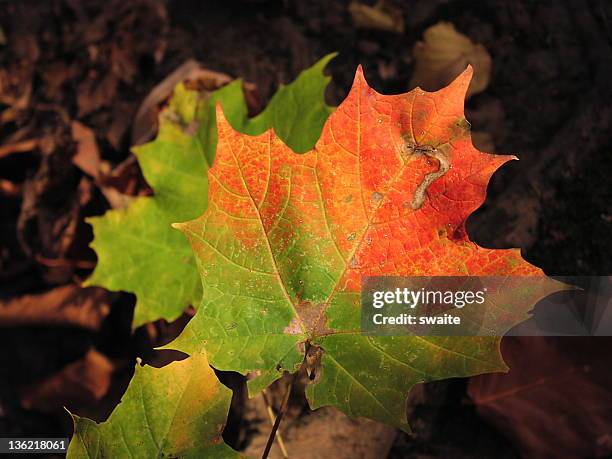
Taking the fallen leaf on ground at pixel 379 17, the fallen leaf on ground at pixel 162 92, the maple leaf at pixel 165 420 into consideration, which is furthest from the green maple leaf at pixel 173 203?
the fallen leaf on ground at pixel 379 17

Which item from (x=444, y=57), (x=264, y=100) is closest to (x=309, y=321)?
(x=264, y=100)

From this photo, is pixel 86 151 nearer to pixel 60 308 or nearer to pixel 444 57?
pixel 60 308

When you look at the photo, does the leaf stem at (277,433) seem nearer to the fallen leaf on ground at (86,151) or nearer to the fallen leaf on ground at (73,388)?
the fallen leaf on ground at (73,388)

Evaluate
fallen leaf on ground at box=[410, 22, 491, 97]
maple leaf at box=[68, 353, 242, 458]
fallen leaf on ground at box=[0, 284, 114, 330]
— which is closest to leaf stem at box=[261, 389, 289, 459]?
maple leaf at box=[68, 353, 242, 458]

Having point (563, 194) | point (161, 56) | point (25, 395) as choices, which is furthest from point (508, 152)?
point (25, 395)

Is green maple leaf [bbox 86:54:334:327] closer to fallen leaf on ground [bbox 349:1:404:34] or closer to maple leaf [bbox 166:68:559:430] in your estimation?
maple leaf [bbox 166:68:559:430]
